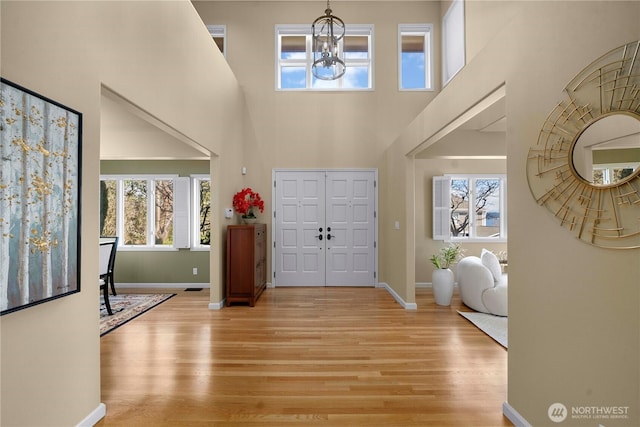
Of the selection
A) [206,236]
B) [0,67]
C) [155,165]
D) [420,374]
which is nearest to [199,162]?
[155,165]

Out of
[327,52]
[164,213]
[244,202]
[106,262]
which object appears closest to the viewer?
[327,52]

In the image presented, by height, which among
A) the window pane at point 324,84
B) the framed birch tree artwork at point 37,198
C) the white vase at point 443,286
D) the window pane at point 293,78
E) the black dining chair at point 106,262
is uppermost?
the window pane at point 293,78

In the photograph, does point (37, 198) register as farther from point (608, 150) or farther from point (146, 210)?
point (146, 210)

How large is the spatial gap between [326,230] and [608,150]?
4753mm

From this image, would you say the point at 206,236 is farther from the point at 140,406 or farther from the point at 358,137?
the point at 140,406

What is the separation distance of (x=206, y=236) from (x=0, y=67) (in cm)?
498

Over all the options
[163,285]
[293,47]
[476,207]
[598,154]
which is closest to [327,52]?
[598,154]

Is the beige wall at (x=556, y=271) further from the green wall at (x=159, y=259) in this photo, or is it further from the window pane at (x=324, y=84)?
the green wall at (x=159, y=259)

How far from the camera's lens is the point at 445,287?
4762 mm

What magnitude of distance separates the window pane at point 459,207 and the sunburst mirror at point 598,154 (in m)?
4.41

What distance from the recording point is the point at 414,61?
244 inches

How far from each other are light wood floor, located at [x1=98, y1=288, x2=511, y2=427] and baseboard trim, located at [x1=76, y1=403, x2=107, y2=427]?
2.3 inches

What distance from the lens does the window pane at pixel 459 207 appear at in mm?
6074

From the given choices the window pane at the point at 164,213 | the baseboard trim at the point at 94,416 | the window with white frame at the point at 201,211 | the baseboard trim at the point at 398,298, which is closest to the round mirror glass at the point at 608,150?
the baseboard trim at the point at 94,416
